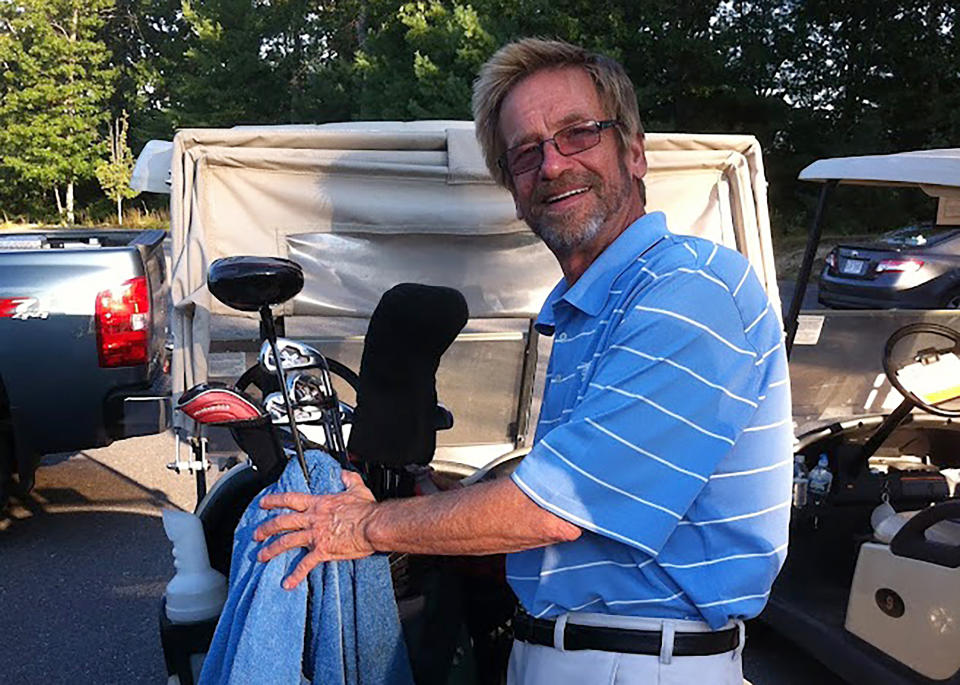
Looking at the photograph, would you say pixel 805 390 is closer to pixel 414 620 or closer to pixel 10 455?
pixel 414 620

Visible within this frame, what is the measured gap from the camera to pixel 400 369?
1.88 meters

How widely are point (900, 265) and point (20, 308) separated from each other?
32.8 feet

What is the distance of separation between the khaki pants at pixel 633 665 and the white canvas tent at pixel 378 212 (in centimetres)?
181

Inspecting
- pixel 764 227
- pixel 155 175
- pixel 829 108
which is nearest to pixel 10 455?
pixel 155 175

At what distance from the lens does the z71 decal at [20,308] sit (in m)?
4.34

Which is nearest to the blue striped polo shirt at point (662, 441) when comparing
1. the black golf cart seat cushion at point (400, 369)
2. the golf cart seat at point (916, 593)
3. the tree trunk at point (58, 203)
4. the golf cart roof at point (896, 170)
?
the black golf cart seat cushion at point (400, 369)

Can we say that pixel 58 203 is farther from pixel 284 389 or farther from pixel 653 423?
pixel 653 423

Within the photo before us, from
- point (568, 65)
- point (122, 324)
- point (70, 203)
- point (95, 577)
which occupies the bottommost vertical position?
point (70, 203)

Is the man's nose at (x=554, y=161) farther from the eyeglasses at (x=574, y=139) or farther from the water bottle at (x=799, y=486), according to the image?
the water bottle at (x=799, y=486)

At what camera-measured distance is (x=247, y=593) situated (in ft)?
5.18

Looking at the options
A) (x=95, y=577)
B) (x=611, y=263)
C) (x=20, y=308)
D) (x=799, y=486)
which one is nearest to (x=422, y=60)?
(x=20, y=308)

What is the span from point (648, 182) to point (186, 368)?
5.89 ft

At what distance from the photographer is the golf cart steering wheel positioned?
3453 mm

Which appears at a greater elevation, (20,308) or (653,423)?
(653,423)
